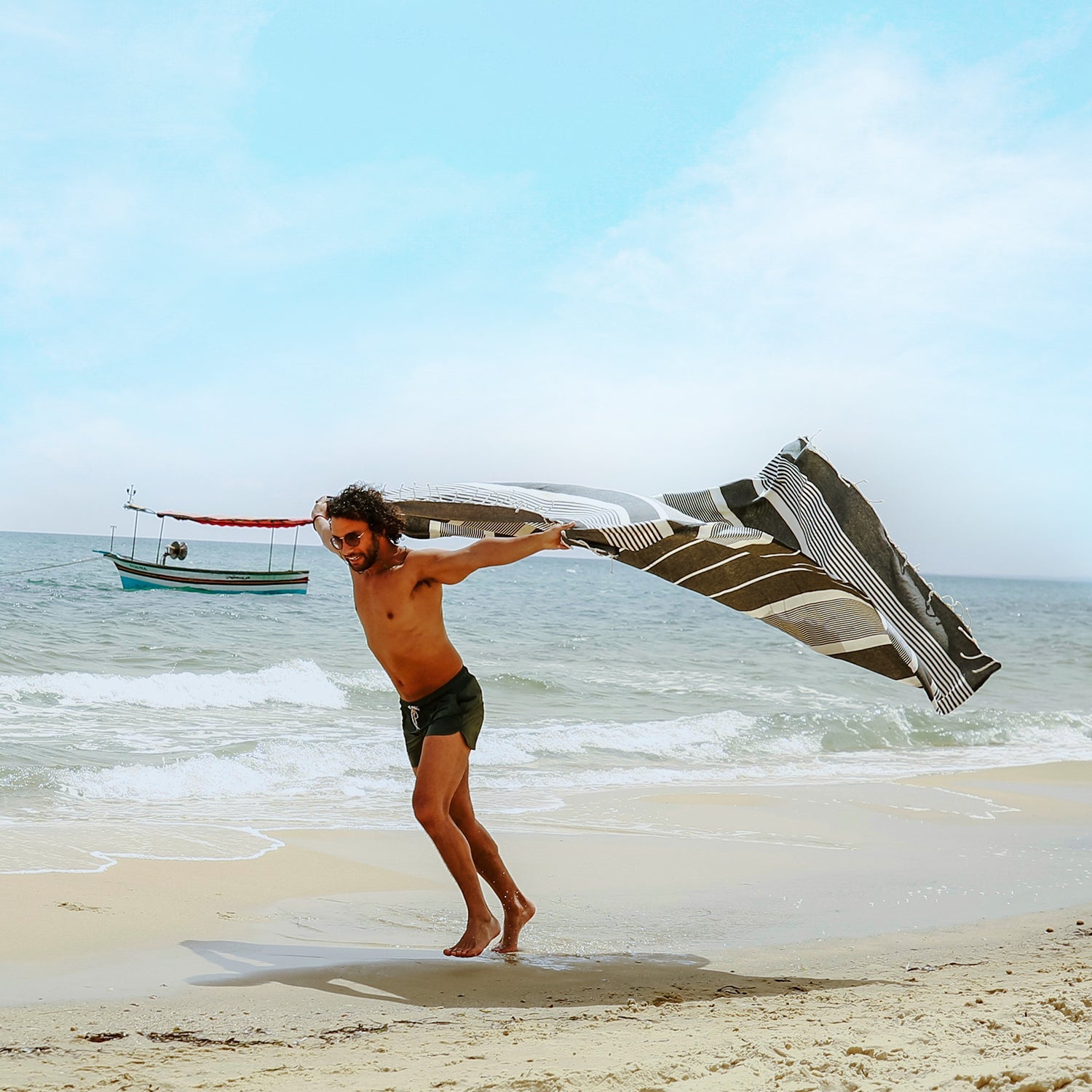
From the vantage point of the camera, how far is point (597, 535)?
3.72m

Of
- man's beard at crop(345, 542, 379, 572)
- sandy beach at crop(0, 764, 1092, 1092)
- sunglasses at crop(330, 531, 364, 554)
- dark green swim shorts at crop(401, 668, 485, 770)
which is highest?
sunglasses at crop(330, 531, 364, 554)

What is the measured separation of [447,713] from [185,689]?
9.97m

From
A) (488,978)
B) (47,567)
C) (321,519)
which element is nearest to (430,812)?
(488,978)

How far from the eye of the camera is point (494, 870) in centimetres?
405

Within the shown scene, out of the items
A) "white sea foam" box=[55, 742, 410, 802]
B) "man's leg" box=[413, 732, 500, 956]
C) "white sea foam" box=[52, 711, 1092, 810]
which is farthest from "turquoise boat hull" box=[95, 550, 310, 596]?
"man's leg" box=[413, 732, 500, 956]

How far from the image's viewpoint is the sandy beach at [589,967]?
2.45 meters

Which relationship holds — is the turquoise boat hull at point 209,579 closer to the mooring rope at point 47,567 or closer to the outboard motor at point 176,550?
the outboard motor at point 176,550

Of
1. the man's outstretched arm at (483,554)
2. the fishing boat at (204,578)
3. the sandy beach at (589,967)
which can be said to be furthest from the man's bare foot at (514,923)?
the fishing boat at (204,578)

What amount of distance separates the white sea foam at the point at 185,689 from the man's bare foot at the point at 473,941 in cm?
873

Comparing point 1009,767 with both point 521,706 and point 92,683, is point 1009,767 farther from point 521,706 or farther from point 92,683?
point 92,683

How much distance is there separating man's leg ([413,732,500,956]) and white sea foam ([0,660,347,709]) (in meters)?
8.75

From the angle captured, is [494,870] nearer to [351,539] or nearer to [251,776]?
[351,539]

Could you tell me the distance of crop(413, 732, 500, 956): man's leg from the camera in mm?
3748

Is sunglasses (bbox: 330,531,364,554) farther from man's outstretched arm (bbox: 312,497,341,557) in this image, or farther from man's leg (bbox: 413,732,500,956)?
man's leg (bbox: 413,732,500,956)
